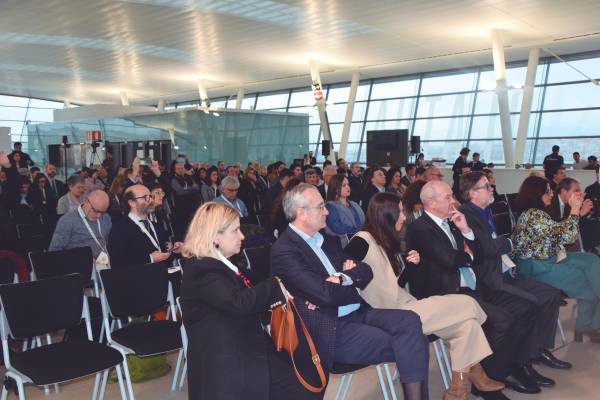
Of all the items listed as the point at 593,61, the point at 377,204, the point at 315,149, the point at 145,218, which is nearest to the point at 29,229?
the point at 145,218

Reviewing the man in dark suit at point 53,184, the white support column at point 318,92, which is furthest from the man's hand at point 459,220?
the white support column at point 318,92

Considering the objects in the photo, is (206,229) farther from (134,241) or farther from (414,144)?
(414,144)

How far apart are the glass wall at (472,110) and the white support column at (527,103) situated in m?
0.47

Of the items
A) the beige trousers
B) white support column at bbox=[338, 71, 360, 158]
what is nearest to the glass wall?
white support column at bbox=[338, 71, 360, 158]

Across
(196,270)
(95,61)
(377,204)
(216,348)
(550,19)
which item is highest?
(550,19)

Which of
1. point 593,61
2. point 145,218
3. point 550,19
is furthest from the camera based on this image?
point 593,61

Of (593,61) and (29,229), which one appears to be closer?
(29,229)

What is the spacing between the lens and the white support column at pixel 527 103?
1627 cm

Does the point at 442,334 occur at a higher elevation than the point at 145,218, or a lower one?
lower

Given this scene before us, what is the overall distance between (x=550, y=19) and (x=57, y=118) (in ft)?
71.4

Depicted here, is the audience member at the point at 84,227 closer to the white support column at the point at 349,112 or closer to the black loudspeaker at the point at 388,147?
the black loudspeaker at the point at 388,147

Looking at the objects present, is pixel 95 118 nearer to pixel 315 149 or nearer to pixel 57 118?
pixel 57 118

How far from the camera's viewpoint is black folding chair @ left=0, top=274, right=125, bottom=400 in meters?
3.04

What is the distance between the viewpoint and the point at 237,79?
2267 centimetres
